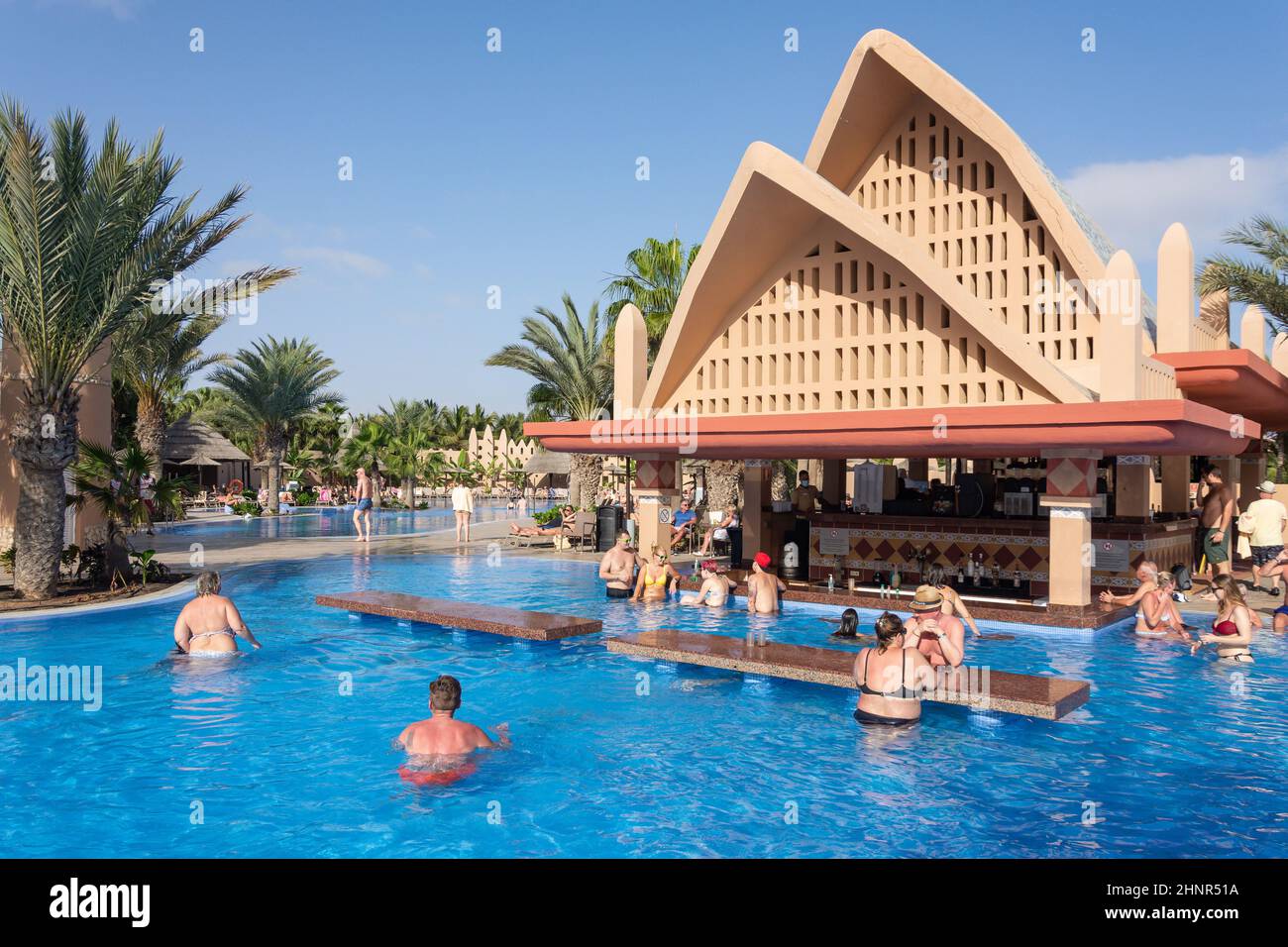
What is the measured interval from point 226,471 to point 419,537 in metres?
28.5

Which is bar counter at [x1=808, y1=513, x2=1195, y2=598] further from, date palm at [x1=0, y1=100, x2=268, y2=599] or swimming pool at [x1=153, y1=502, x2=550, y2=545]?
swimming pool at [x1=153, y1=502, x2=550, y2=545]

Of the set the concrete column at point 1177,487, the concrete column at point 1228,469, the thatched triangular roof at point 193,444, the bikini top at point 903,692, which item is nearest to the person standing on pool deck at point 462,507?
the concrete column at point 1177,487

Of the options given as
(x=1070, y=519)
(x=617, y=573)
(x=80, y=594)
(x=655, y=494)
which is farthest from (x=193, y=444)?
(x=1070, y=519)

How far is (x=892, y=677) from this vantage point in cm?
890

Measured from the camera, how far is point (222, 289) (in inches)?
826

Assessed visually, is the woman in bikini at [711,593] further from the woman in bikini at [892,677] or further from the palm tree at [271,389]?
the palm tree at [271,389]

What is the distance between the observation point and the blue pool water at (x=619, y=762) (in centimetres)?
654

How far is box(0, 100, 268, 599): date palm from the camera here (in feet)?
47.8

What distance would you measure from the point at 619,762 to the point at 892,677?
2.70m

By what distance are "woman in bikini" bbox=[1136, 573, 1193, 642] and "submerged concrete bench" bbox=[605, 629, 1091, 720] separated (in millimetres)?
3740

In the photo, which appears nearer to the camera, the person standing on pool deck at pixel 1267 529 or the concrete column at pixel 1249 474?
the person standing on pool deck at pixel 1267 529

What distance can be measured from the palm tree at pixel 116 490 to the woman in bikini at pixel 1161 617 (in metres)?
15.7

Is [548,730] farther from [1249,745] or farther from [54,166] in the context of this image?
[54,166]
